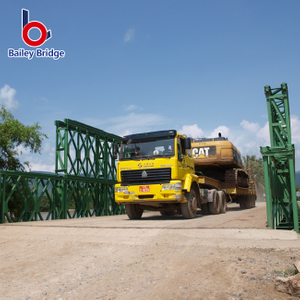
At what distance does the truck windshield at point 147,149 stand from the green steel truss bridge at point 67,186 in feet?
7.24

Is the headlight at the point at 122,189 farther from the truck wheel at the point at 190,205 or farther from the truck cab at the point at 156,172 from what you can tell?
the truck wheel at the point at 190,205

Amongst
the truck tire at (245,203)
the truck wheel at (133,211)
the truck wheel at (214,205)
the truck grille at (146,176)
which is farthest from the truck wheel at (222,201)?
the truck tire at (245,203)

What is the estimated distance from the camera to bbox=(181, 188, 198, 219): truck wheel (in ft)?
37.3

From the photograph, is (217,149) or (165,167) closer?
(165,167)

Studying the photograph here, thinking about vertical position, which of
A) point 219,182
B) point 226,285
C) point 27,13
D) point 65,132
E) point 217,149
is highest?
point 27,13

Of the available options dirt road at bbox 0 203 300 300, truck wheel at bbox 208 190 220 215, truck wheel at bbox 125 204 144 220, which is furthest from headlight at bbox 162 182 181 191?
truck wheel at bbox 208 190 220 215

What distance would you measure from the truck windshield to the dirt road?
340cm

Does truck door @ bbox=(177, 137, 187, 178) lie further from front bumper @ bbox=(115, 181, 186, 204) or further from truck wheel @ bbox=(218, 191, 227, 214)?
truck wheel @ bbox=(218, 191, 227, 214)

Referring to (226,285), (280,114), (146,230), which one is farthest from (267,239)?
(280,114)

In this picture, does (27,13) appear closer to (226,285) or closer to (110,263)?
(110,263)

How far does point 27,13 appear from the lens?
15.3 meters

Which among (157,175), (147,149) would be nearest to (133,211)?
(157,175)

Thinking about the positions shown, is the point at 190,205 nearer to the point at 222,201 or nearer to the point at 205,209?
the point at 205,209

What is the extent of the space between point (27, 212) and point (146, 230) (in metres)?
8.61
